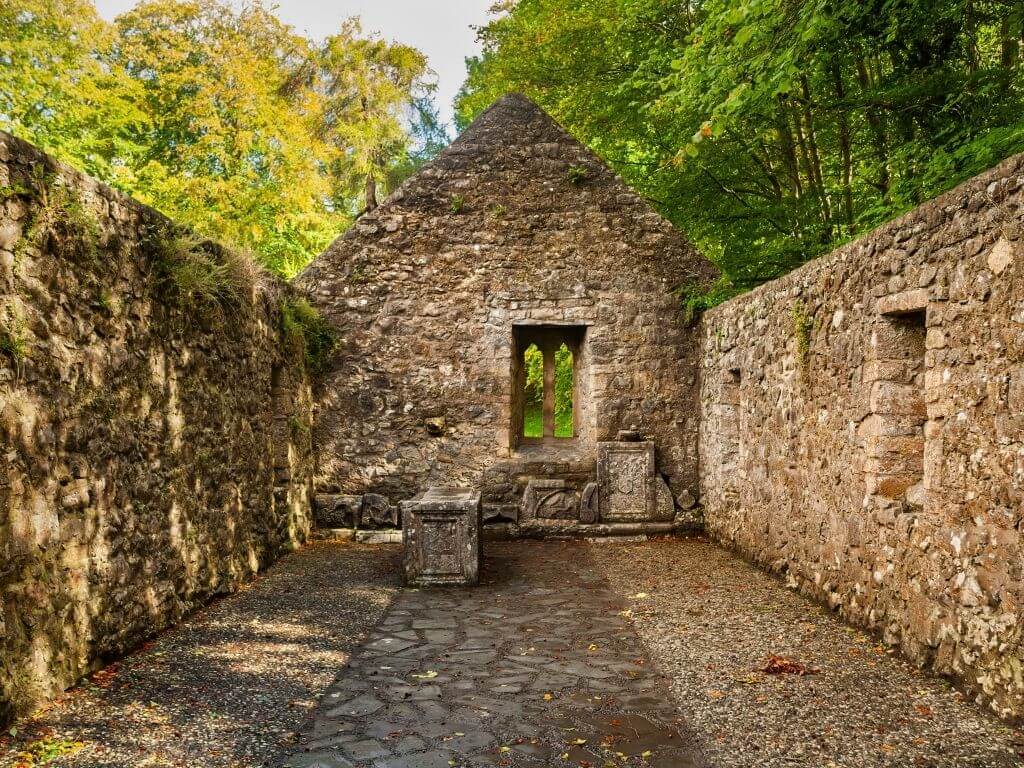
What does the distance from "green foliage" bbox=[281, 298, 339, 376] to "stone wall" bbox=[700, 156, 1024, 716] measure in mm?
4815

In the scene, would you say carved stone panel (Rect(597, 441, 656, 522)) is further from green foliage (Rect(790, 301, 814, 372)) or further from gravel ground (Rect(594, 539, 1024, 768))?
green foliage (Rect(790, 301, 814, 372))

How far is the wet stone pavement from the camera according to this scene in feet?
10.1

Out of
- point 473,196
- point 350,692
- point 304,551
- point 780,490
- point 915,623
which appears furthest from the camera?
point 473,196

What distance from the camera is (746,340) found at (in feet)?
23.6

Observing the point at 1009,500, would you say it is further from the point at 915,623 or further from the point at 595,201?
the point at 595,201

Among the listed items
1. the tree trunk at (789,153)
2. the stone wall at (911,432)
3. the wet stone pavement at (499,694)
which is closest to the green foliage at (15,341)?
the wet stone pavement at (499,694)

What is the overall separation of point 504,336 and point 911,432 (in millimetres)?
5156

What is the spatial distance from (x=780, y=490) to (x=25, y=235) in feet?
18.1

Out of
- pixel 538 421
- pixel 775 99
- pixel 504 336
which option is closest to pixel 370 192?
pixel 538 421

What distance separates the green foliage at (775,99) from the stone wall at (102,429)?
3660 mm

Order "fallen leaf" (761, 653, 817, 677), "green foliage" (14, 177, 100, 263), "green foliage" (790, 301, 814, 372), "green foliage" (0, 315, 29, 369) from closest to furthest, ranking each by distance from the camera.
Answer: "green foliage" (0, 315, 29, 369) < "green foliage" (14, 177, 100, 263) < "fallen leaf" (761, 653, 817, 677) < "green foliage" (790, 301, 814, 372)

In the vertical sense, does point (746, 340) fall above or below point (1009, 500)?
above

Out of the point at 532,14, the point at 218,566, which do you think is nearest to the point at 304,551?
the point at 218,566

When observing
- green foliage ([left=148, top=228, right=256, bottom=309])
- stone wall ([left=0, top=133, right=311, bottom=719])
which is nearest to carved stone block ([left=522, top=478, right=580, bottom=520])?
stone wall ([left=0, top=133, right=311, bottom=719])
